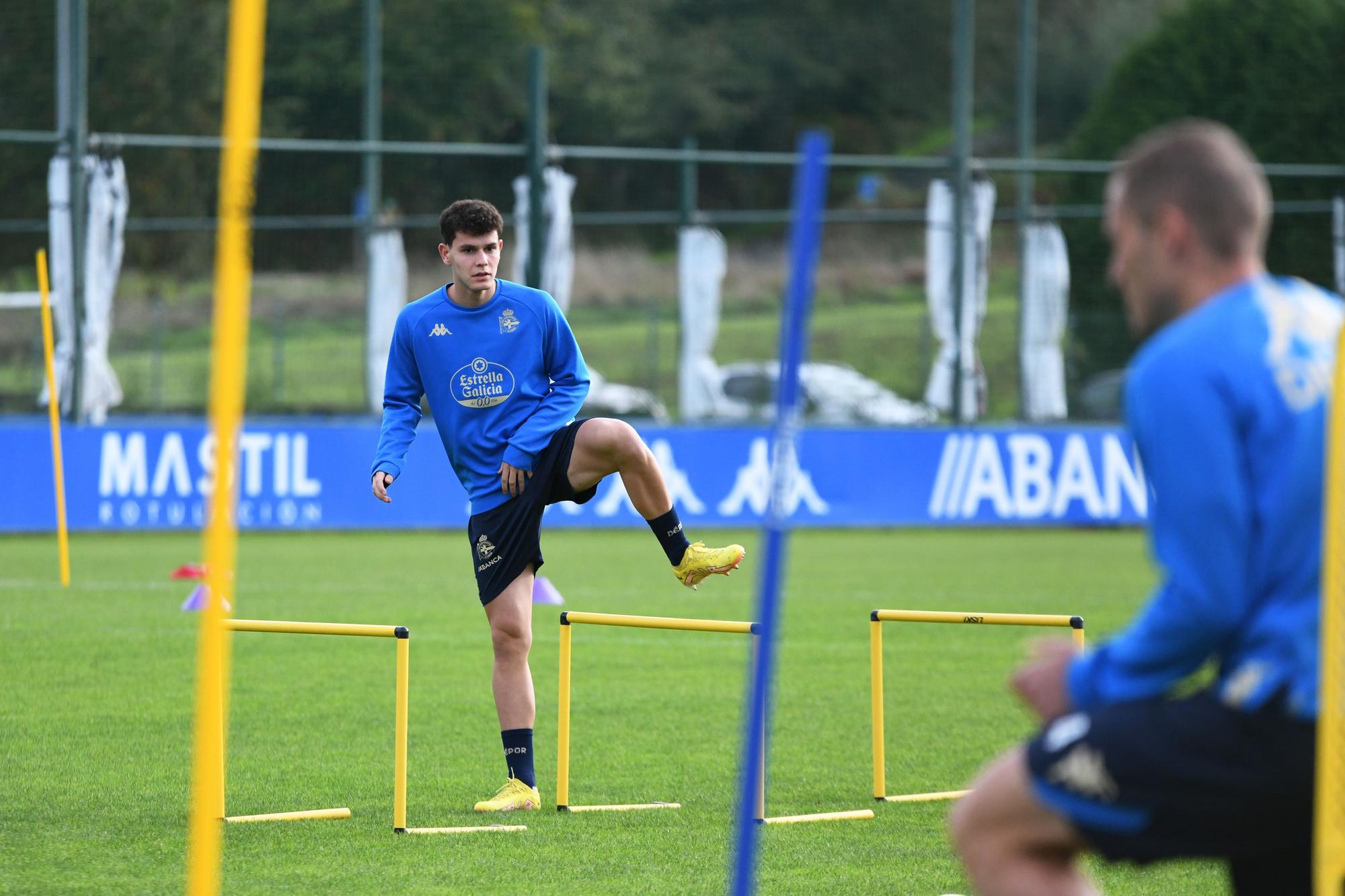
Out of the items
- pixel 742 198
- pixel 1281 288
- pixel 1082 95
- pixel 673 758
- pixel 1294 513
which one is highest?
→ pixel 1082 95

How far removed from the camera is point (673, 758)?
25.1ft

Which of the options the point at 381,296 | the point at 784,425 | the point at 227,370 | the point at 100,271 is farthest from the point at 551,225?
the point at 227,370

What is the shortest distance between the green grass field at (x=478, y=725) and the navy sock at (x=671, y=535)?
96 centimetres

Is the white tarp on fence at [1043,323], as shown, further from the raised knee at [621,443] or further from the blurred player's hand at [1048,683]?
the blurred player's hand at [1048,683]

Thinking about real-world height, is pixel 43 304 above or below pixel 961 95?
below

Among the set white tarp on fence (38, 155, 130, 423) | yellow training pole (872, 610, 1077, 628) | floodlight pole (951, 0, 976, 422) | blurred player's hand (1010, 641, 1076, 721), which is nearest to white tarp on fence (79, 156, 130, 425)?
white tarp on fence (38, 155, 130, 423)

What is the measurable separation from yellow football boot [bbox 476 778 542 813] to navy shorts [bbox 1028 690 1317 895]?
3.85 metres

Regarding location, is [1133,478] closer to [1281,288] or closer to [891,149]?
[1281,288]

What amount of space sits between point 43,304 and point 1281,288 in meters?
11.3

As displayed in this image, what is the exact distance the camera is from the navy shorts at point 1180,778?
110 inches

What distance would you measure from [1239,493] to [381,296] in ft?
66.8

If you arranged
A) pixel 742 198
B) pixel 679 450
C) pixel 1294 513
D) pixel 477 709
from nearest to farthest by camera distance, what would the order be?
pixel 1294 513 < pixel 477 709 < pixel 679 450 < pixel 742 198

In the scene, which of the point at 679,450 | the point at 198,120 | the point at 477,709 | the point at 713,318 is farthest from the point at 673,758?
the point at 198,120

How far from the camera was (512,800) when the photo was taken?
6535 millimetres
